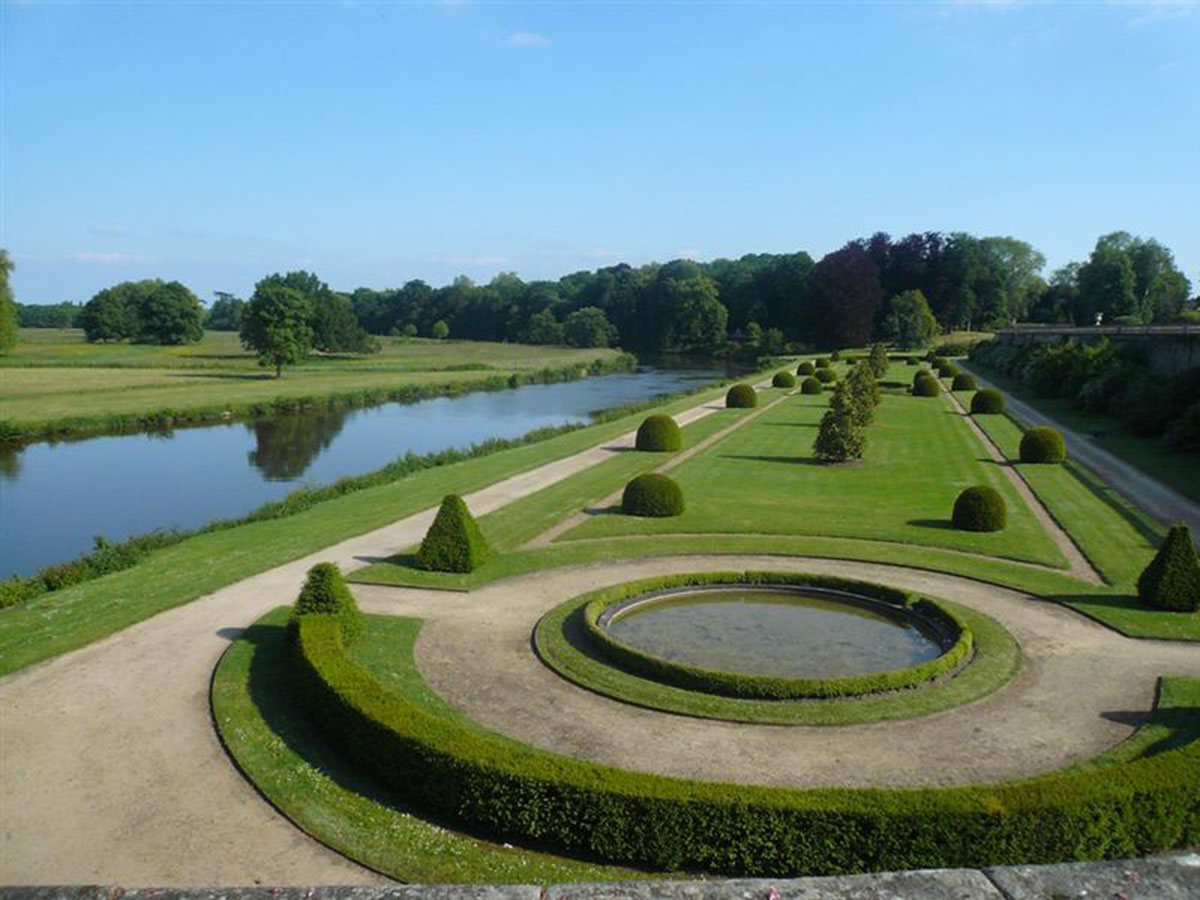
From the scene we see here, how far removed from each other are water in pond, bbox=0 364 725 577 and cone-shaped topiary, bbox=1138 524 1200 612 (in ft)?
78.6

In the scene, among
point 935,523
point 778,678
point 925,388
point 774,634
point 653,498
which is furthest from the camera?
point 925,388

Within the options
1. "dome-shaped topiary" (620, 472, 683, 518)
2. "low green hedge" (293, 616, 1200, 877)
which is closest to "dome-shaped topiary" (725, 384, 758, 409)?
"dome-shaped topiary" (620, 472, 683, 518)

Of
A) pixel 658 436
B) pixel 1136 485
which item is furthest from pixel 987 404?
pixel 658 436

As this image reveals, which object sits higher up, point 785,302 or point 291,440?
point 785,302

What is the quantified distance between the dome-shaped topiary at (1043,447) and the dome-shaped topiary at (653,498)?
15.4m

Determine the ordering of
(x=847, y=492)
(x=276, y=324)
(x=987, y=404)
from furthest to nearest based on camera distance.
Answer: (x=276, y=324), (x=987, y=404), (x=847, y=492)

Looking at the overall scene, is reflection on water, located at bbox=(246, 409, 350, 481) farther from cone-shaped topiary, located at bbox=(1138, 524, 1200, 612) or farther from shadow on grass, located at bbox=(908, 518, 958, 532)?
cone-shaped topiary, located at bbox=(1138, 524, 1200, 612)

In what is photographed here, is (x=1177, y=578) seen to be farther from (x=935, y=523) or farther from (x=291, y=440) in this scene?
(x=291, y=440)

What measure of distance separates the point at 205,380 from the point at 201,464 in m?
35.3

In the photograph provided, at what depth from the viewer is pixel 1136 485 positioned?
28.2 meters

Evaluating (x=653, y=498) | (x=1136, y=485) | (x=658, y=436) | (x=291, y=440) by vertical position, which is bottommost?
(x=291, y=440)

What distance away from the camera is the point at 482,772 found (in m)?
→ 9.10

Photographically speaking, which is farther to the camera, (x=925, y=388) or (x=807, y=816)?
(x=925, y=388)

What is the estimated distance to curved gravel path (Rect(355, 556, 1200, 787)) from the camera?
10266mm
